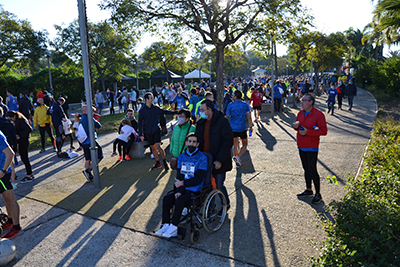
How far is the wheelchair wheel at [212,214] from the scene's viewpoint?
4146mm

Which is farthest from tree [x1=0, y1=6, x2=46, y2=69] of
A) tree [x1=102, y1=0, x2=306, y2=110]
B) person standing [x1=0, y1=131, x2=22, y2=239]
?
person standing [x1=0, y1=131, x2=22, y2=239]

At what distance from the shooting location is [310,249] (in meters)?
3.82

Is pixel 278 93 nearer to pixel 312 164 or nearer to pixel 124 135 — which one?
pixel 124 135

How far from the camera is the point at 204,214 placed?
4090mm

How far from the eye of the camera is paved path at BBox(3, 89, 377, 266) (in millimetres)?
3842

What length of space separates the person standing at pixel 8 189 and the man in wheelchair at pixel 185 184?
2118mm

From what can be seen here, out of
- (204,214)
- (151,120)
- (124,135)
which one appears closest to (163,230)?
(204,214)

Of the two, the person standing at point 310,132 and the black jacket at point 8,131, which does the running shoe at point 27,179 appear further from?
the person standing at point 310,132

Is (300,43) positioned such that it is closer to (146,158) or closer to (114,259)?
(146,158)

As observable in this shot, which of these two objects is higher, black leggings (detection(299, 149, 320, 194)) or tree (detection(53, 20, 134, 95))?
tree (detection(53, 20, 134, 95))

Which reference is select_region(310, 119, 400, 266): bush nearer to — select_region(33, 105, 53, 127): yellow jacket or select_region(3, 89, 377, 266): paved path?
select_region(3, 89, 377, 266): paved path

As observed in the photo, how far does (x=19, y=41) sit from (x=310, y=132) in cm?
2379

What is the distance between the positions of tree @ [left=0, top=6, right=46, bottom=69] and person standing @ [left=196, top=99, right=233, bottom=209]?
74.9 ft

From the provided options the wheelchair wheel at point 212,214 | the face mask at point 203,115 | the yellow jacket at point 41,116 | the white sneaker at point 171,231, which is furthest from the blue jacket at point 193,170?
the yellow jacket at point 41,116
